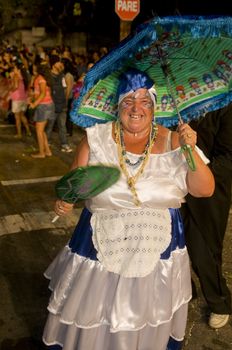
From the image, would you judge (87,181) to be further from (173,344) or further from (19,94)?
(19,94)

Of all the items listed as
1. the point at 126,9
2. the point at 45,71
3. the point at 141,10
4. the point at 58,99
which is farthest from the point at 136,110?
the point at 141,10

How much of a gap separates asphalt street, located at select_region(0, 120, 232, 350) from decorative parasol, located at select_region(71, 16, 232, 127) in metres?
1.70

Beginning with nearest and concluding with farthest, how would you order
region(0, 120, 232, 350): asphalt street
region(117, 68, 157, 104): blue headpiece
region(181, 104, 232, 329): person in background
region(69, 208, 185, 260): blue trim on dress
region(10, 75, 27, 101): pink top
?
region(117, 68, 157, 104): blue headpiece, region(69, 208, 185, 260): blue trim on dress, region(181, 104, 232, 329): person in background, region(0, 120, 232, 350): asphalt street, region(10, 75, 27, 101): pink top

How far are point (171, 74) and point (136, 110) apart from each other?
373 mm

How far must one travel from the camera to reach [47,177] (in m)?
7.03

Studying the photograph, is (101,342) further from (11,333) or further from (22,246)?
(22,246)

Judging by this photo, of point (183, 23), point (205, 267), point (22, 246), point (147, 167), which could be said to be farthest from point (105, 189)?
point (22, 246)

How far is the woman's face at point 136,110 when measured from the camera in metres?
2.35

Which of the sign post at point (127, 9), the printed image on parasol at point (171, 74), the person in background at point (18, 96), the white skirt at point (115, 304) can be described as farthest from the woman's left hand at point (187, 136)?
the person in background at point (18, 96)

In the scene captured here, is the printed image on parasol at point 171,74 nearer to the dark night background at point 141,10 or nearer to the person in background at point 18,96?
the person in background at point 18,96

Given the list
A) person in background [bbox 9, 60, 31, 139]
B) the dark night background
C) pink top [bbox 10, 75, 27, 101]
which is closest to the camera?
person in background [bbox 9, 60, 31, 139]

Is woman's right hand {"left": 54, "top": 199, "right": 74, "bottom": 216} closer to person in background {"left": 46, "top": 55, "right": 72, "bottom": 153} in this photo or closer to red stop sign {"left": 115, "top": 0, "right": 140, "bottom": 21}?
person in background {"left": 46, "top": 55, "right": 72, "bottom": 153}

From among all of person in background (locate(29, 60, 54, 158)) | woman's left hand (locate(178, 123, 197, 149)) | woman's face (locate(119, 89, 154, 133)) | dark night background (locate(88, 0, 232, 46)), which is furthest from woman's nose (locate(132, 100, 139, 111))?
dark night background (locate(88, 0, 232, 46))

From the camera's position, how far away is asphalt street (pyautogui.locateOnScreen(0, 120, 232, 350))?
3.31 meters
